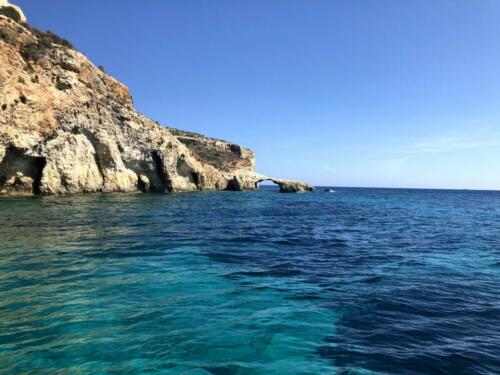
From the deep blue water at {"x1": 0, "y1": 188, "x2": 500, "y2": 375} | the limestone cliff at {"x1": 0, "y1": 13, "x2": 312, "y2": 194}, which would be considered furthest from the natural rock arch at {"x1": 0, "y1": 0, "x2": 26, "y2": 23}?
the deep blue water at {"x1": 0, "y1": 188, "x2": 500, "y2": 375}

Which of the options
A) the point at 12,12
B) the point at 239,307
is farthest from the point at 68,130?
the point at 239,307

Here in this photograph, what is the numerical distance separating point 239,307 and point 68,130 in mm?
46972

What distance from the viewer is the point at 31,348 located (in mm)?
6426

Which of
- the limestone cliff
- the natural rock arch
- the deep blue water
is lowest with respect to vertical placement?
the deep blue water

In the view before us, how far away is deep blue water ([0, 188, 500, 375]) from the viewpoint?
646 cm

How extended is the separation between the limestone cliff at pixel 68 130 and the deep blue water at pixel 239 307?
29.4 m

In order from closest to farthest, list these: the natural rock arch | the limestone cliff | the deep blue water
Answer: the deep blue water, the limestone cliff, the natural rock arch

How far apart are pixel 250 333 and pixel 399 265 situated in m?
9.21

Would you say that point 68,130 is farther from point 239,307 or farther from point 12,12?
point 239,307

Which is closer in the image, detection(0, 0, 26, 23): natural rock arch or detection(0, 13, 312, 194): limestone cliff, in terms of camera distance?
detection(0, 13, 312, 194): limestone cliff

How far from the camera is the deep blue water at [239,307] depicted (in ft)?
21.2

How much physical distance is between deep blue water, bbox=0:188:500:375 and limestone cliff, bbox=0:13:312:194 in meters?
29.4

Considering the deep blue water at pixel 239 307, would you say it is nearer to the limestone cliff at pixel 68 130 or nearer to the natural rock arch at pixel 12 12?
the limestone cliff at pixel 68 130

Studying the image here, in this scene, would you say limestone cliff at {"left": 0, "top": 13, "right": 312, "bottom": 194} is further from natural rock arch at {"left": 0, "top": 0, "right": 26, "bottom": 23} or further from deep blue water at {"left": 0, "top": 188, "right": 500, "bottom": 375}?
deep blue water at {"left": 0, "top": 188, "right": 500, "bottom": 375}
